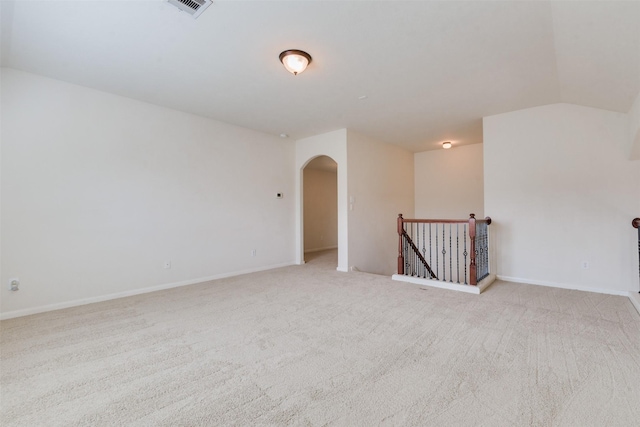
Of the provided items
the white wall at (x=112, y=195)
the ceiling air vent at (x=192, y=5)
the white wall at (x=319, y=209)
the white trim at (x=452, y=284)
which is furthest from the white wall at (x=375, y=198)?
the ceiling air vent at (x=192, y=5)

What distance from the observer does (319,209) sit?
8.72 m

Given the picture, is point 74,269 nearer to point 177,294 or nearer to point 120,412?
point 177,294

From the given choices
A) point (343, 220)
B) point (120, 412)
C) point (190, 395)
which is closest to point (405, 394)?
point (190, 395)

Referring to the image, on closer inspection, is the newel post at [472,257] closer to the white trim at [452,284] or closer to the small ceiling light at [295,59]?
the white trim at [452,284]

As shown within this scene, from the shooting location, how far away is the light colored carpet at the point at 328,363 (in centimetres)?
150

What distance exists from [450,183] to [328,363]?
601 cm

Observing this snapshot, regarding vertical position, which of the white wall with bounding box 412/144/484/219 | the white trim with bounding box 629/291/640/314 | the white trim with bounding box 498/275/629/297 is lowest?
the white trim with bounding box 498/275/629/297

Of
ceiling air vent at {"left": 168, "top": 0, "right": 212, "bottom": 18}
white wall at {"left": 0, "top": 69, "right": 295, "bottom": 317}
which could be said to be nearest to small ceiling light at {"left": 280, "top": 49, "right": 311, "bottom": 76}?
ceiling air vent at {"left": 168, "top": 0, "right": 212, "bottom": 18}

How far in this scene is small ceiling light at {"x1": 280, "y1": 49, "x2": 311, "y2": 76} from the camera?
2.63m

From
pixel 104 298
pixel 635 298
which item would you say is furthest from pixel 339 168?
pixel 635 298

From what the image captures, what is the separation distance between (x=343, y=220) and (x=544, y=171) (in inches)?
126

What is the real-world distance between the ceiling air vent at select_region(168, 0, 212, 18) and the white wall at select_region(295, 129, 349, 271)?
3341mm

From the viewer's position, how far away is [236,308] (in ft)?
10.3

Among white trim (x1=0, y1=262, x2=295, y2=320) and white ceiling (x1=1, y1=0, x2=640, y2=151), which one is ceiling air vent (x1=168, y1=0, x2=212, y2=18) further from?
white trim (x1=0, y1=262, x2=295, y2=320)
